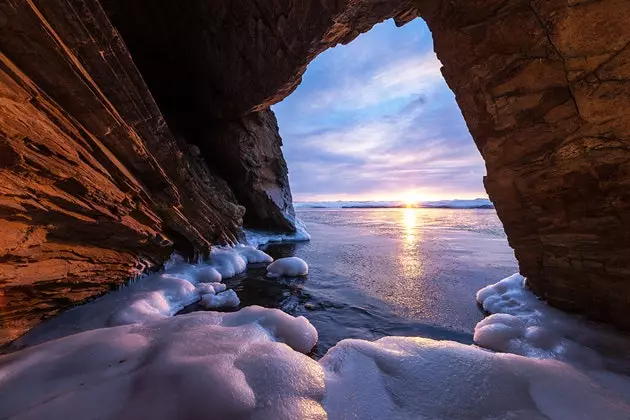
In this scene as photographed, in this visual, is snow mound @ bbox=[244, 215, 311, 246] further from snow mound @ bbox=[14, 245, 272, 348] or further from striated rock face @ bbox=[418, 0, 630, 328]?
striated rock face @ bbox=[418, 0, 630, 328]

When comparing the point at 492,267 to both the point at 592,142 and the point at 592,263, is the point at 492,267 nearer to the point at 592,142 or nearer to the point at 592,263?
the point at 592,263

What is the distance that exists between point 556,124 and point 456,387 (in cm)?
512

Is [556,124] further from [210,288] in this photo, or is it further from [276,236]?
[276,236]

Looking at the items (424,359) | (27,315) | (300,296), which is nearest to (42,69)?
(27,315)

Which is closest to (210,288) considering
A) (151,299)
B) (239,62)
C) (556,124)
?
(151,299)

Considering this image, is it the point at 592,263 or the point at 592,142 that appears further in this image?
the point at 592,263

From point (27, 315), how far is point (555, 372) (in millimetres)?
9491

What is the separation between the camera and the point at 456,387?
3793 mm

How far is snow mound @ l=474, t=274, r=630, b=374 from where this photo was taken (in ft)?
15.7

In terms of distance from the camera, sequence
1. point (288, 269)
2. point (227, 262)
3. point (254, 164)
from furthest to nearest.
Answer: point (254, 164)
point (227, 262)
point (288, 269)

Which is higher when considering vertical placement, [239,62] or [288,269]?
[239,62]

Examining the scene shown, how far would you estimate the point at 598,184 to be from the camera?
17.5ft

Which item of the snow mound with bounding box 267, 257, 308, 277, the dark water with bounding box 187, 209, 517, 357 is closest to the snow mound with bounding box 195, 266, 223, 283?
the dark water with bounding box 187, 209, 517, 357

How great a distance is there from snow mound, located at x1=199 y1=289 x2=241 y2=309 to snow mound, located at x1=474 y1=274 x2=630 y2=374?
20.6 ft
